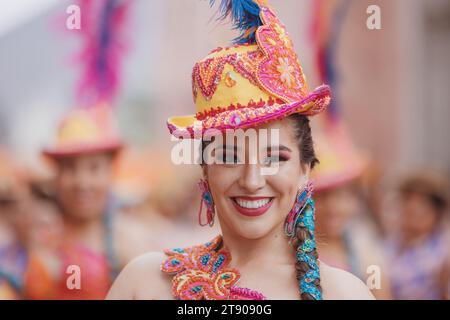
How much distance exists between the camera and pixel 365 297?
6.82 feet

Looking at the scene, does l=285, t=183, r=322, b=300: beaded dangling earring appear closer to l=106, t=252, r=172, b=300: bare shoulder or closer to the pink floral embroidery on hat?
the pink floral embroidery on hat

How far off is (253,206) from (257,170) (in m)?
0.09

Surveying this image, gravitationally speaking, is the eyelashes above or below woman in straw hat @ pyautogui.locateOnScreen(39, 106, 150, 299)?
below

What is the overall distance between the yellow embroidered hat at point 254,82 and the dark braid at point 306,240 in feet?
0.17

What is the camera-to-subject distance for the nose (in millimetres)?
1963

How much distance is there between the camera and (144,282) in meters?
2.15

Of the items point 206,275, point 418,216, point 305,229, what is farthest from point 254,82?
point 418,216

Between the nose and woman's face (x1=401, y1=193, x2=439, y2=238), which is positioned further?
woman's face (x1=401, y1=193, x2=439, y2=238)

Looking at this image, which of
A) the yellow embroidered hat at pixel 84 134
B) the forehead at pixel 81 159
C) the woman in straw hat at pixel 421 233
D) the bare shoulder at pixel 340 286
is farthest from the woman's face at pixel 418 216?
the bare shoulder at pixel 340 286

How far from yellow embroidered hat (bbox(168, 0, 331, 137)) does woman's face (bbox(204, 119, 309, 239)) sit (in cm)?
5

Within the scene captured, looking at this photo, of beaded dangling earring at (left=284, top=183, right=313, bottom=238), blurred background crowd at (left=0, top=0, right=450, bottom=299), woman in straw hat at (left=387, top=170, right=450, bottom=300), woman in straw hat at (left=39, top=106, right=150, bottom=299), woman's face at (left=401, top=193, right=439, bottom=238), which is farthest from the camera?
woman's face at (left=401, top=193, right=439, bottom=238)

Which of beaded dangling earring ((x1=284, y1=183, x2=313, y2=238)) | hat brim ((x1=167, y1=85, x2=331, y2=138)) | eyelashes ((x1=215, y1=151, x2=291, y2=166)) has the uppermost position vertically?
hat brim ((x1=167, y1=85, x2=331, y2=138))

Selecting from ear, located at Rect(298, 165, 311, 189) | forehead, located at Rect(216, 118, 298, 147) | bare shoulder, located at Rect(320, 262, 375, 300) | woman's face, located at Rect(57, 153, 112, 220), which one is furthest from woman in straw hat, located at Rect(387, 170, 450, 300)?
forehead, located at Rect(216, 118, 298, 147)
